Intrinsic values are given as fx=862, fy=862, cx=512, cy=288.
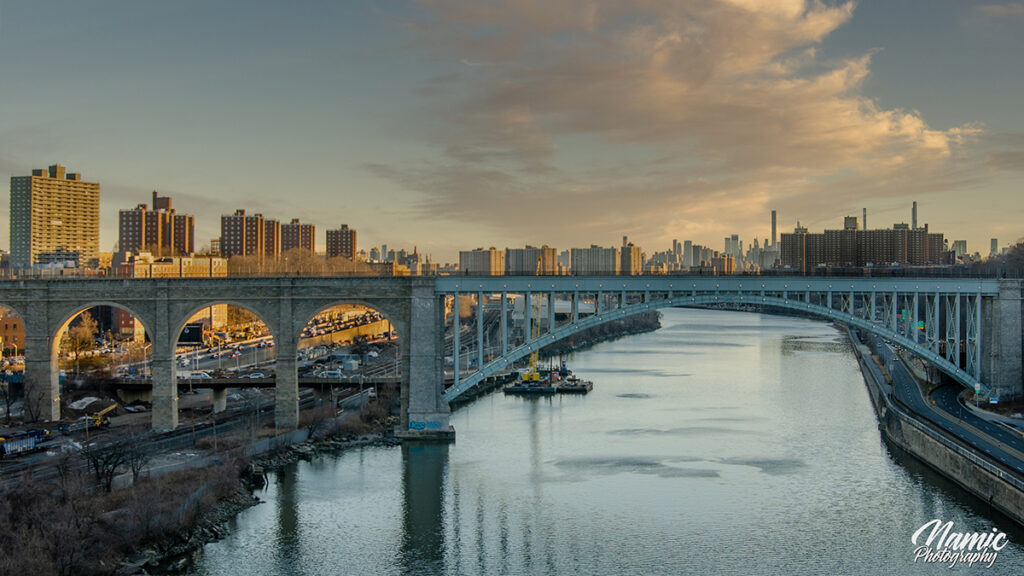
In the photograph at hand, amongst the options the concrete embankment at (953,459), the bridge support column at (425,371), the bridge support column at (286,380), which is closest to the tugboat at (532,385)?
the bridge support column at (425,371)

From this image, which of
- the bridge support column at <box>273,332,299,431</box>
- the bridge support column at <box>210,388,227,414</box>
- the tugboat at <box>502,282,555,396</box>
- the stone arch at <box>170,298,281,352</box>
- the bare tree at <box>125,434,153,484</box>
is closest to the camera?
the bare tree at <box>125,434,153,484</box>

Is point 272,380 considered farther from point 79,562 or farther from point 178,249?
point 178,249

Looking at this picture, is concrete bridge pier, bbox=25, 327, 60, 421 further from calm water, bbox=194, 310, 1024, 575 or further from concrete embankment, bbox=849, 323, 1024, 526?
concrete embankment, bbox=849, 323, 1024, 526

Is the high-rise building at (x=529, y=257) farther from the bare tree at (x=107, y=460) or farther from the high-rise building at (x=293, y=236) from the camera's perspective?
the bare tree at (x=107, y=460)

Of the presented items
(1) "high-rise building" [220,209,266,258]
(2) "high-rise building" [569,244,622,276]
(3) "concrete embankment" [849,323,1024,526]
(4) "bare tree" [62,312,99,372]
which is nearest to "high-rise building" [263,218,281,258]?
(1) "high-rise building" [220,209,266,258]

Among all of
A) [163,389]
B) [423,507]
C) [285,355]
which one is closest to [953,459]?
[423,507]
